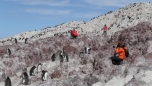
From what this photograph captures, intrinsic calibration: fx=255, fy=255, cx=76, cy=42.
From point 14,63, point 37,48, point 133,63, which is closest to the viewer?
point 133,63

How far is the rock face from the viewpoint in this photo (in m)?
21.0

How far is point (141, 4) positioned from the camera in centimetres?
7219

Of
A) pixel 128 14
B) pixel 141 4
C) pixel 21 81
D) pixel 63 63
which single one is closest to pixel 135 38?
pixel 63 63

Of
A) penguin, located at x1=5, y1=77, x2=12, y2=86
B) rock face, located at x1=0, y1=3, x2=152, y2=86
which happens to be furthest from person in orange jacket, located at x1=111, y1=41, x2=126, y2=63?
penguin, located at x1=5, y1=77, x2=12, y2=86

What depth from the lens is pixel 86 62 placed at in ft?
93.0

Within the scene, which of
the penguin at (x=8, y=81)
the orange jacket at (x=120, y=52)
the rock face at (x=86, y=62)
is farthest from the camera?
the penguin at (x=8, y=81)

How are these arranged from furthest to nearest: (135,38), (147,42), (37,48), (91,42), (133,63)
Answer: (91,42), (37,48), (135,38), (147,42), (133,63)

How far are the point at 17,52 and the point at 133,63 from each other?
56.3 ft

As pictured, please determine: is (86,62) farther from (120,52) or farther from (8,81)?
(8,81)

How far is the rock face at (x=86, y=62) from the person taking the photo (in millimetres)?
21047

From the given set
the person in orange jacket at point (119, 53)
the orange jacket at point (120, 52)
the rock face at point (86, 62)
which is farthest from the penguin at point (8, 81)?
the orange jacket at point (120, 52)

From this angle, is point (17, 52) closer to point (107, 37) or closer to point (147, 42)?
point (107, 37)

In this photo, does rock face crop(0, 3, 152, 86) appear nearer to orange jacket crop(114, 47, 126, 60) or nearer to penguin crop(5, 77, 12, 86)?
orange jacket crop(114, 47, 126, 60)

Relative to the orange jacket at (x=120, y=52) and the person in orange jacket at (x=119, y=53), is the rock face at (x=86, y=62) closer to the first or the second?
the person in orange jacket at (x=119, y=53)
